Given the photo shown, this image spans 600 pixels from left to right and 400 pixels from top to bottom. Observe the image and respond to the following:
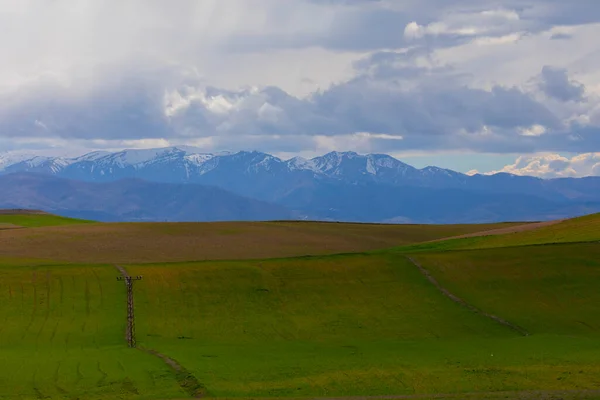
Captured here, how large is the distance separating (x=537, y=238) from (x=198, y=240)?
46312mm

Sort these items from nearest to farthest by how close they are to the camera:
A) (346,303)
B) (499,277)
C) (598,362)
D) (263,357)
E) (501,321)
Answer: (598,362)
(263,357)
(501,321)
(346,303)
(499,277)

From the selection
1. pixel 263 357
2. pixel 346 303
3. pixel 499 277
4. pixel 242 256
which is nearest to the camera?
pixel 263 357

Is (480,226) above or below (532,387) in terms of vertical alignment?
above

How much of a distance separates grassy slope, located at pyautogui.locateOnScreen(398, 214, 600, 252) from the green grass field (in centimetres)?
61

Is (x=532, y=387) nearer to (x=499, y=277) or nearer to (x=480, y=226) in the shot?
(x=499, y=277)

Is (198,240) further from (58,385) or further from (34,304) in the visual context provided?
(58,385)

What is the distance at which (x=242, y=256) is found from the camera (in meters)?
106

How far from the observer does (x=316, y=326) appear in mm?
67688

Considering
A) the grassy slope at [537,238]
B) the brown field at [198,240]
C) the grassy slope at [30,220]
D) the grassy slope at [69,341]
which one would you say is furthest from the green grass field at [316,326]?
the grassy slope at [30,220]

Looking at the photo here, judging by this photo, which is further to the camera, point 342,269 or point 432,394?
point 342,269

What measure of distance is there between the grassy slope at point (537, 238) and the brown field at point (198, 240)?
46.5 feet

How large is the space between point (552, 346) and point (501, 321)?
1564 centimetres

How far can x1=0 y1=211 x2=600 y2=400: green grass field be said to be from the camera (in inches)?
1644

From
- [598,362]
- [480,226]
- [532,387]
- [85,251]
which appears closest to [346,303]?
[598,362]
